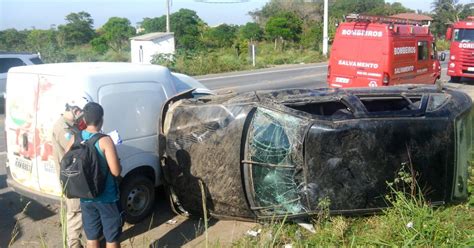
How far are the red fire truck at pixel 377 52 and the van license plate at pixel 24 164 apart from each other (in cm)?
852

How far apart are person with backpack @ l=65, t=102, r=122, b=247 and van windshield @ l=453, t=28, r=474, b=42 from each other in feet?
56.2

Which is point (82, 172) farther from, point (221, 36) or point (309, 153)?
point (221, 36)

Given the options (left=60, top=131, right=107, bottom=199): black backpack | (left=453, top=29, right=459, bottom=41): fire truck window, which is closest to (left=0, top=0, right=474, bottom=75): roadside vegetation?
(left=453, top=29, right=459, bottom=41): fire truck window

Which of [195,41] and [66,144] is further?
[195,41]

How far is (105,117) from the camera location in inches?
179

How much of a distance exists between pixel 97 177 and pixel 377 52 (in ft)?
29.7

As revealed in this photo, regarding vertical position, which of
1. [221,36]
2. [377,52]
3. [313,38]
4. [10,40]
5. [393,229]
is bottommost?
[393,229]

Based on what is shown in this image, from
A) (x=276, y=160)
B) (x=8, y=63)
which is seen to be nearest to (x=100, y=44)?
(x=8, y=63)

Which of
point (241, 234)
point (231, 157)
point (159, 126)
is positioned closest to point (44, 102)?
point (159, 126)

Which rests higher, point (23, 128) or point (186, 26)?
point (186, 26)

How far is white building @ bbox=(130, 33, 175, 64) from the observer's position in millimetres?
23328

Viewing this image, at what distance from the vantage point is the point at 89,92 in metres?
4.44

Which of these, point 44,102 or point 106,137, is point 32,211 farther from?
point 106,137

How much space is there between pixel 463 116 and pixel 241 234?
8.10 feet
